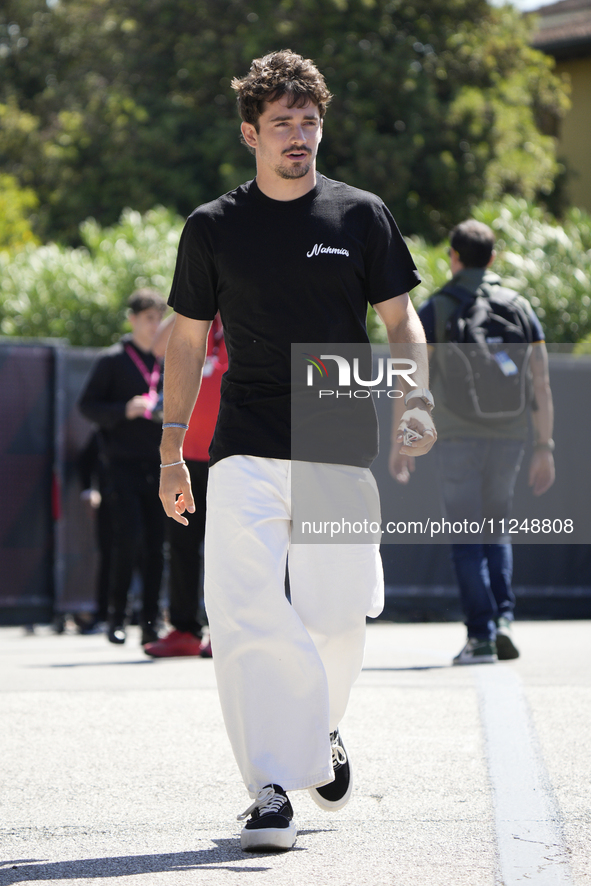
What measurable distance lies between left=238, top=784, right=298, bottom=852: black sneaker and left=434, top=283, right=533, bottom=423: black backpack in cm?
345

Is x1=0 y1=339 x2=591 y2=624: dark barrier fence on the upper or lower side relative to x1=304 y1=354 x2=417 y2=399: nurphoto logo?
lower

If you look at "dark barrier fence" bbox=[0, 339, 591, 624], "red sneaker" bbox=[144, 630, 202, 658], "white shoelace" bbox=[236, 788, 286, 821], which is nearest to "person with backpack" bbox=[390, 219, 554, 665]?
"red sneaker" bbox=[144, 630, 202, 658]

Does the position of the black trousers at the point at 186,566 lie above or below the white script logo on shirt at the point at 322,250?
below

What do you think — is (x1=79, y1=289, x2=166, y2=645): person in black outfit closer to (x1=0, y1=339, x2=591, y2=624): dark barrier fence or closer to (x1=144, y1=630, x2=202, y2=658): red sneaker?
(x1=144, y1=630, x2=202, y2=658): red sneaker

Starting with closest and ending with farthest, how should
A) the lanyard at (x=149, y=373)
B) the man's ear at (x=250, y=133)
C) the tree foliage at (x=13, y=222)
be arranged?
the man's ear at (x=250, y=133) < the lanyard at (x=149, y=373) < the tree foliage at (x=13, y=222)

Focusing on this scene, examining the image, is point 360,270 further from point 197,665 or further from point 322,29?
point 322,29

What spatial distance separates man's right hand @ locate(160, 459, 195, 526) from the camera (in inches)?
142

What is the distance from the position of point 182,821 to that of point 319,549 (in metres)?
0.82

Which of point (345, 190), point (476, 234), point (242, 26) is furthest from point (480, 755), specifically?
point (242, 26)

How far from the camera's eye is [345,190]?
3645 mm

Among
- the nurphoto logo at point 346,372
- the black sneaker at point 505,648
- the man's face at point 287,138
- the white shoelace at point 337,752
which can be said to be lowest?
the black sneaker at point 505,648

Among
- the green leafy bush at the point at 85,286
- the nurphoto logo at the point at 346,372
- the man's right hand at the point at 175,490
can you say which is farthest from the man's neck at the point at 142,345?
the green leafy bush at the point at 85,286

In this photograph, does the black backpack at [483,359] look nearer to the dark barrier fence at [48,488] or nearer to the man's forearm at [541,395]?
the man's forearm at [541,395]

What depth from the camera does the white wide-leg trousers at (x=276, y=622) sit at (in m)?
3.29
